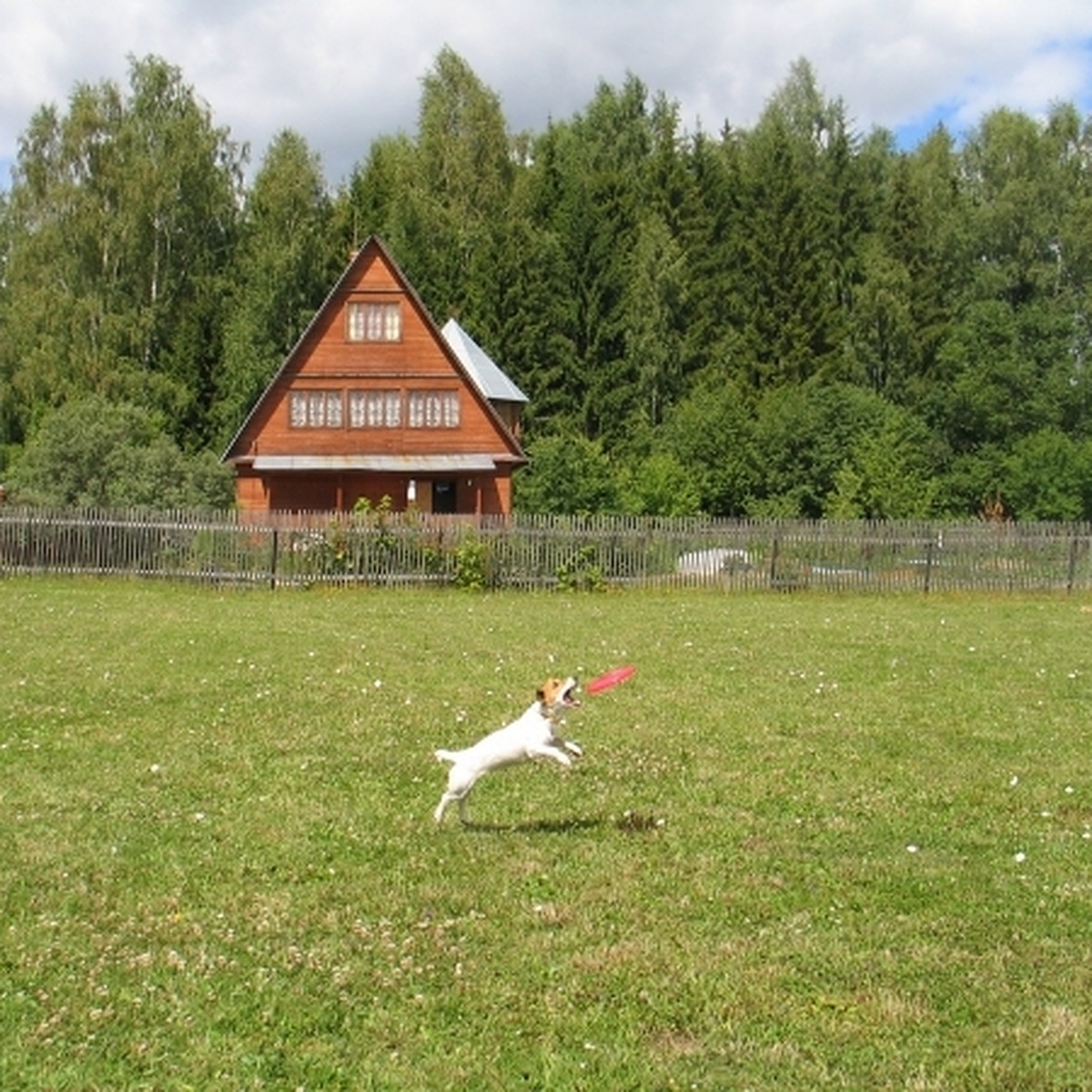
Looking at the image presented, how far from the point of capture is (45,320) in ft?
184

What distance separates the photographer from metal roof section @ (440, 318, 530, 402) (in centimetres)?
4988

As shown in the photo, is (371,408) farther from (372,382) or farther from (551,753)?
(551,753)

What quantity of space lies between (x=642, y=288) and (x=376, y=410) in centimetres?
1938

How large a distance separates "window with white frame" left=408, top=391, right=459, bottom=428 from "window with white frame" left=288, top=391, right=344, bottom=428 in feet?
7.65

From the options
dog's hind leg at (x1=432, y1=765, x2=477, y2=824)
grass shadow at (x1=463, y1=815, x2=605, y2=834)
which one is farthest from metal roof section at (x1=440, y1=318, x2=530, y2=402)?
dog's hind leg at (x1=432, y1=765, x2=477, y2=824)

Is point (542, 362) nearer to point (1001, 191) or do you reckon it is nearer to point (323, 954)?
point (1001, 191)

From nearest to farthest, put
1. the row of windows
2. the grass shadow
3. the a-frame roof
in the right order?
the grass shadow
the a-frame roof
the row of windows

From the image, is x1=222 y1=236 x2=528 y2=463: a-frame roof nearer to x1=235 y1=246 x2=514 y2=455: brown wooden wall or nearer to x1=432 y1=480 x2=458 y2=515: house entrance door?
x1=235 y1=246 x2=514 y2=455: brown wooden wall

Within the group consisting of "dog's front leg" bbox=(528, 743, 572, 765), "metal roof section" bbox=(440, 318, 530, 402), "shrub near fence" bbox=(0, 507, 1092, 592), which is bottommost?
"shrub near fence" bbox=(0, 507, 1092, 592)

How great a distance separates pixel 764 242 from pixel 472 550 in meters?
35.4

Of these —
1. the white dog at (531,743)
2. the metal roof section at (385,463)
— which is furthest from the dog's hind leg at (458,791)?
the metal roof section at (385,463)

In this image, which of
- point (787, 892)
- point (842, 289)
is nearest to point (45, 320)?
point (842, 289)

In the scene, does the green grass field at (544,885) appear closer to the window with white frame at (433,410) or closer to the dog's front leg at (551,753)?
the dog's front leg at (551,753)

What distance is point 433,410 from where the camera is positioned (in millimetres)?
44625
